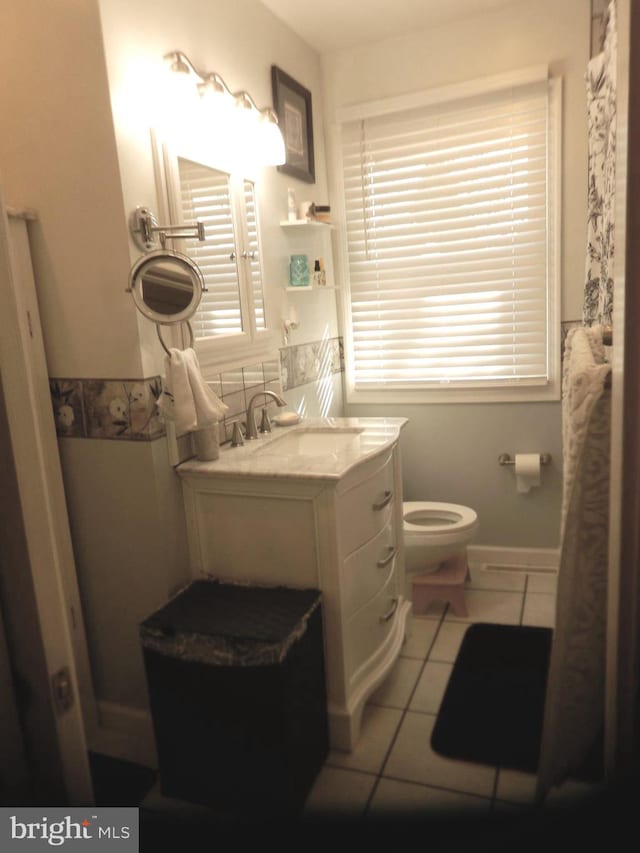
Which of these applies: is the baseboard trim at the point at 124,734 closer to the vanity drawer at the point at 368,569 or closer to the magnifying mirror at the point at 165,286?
the vanity drawer at the point at 368,569

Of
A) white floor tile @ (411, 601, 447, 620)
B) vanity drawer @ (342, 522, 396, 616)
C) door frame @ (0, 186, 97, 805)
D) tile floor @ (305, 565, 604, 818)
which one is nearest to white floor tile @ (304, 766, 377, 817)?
tile floor @ (305, 565, 604, 818)

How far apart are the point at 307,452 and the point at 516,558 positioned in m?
1.53

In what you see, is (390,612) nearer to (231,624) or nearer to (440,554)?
(440,554)

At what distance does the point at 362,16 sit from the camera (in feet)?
8.75

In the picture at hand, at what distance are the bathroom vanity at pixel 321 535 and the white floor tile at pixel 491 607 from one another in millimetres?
635

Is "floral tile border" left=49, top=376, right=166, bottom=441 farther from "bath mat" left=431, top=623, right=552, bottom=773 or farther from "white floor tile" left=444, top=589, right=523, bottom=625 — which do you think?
"white floor tile" left=444, top=589, right=523, bottom=625

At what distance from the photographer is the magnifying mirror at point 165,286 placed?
169 cm

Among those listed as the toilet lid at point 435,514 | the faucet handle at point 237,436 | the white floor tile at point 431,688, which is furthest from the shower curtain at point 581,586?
the toilet lid at point 435,514

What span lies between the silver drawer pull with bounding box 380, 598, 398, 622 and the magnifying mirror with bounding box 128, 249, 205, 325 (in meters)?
1.18

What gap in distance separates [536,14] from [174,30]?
1.64 m

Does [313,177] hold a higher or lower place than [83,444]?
higher

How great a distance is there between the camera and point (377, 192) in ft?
10.00

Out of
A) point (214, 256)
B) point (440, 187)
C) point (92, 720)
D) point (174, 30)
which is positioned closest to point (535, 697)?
point (92, 720)

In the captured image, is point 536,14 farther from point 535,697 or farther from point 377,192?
point 535,697
